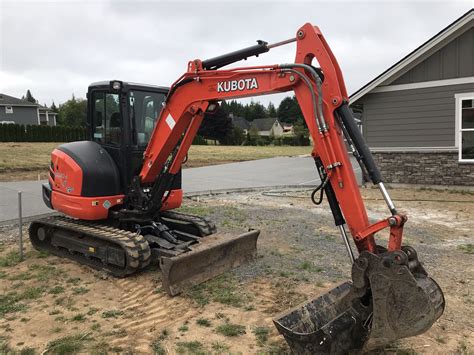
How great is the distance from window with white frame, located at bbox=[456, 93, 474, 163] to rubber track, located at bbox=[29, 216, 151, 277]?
10.8m

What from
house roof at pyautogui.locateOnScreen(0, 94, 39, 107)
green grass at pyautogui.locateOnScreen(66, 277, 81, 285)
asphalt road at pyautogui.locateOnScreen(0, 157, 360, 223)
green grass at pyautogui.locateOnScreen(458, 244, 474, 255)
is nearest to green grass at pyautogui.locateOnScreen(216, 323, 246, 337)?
green grass at pyautogui.locateOnScreen(66, 277, 81, 285)

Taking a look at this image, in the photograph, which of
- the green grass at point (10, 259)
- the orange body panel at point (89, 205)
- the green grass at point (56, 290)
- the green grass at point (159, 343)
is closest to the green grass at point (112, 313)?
the green grass at point (159, 343)

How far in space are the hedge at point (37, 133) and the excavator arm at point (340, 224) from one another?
108ft

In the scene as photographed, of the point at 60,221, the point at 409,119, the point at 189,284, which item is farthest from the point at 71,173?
the point at 409,119

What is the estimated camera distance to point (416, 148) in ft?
44.1

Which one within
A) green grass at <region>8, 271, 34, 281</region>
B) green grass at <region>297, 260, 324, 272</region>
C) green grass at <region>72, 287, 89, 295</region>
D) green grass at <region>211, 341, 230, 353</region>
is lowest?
green grass at <region>211, 341, 230, 353</region>

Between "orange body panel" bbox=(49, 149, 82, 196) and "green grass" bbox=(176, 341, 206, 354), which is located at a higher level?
"orange body panel" bbox=(49, 149, 82, 196)

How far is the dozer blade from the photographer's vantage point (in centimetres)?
496

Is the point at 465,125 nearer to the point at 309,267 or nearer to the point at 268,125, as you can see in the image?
the point at 309,267

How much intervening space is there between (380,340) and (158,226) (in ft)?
12.5

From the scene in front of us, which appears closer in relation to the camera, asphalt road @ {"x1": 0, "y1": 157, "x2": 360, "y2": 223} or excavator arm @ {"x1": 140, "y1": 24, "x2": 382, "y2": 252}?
excavator arm @ {"x1": 140, "y1": 24, "x2": 382, "y2": 252}

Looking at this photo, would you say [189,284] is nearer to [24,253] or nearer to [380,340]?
[380,340]

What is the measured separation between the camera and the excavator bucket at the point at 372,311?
309 cm

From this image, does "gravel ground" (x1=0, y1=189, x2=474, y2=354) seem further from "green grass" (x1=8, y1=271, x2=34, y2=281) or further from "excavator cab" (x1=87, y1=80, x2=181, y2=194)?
"excavator cab" (x1=87, y1=80, x2=181, y2=194)
